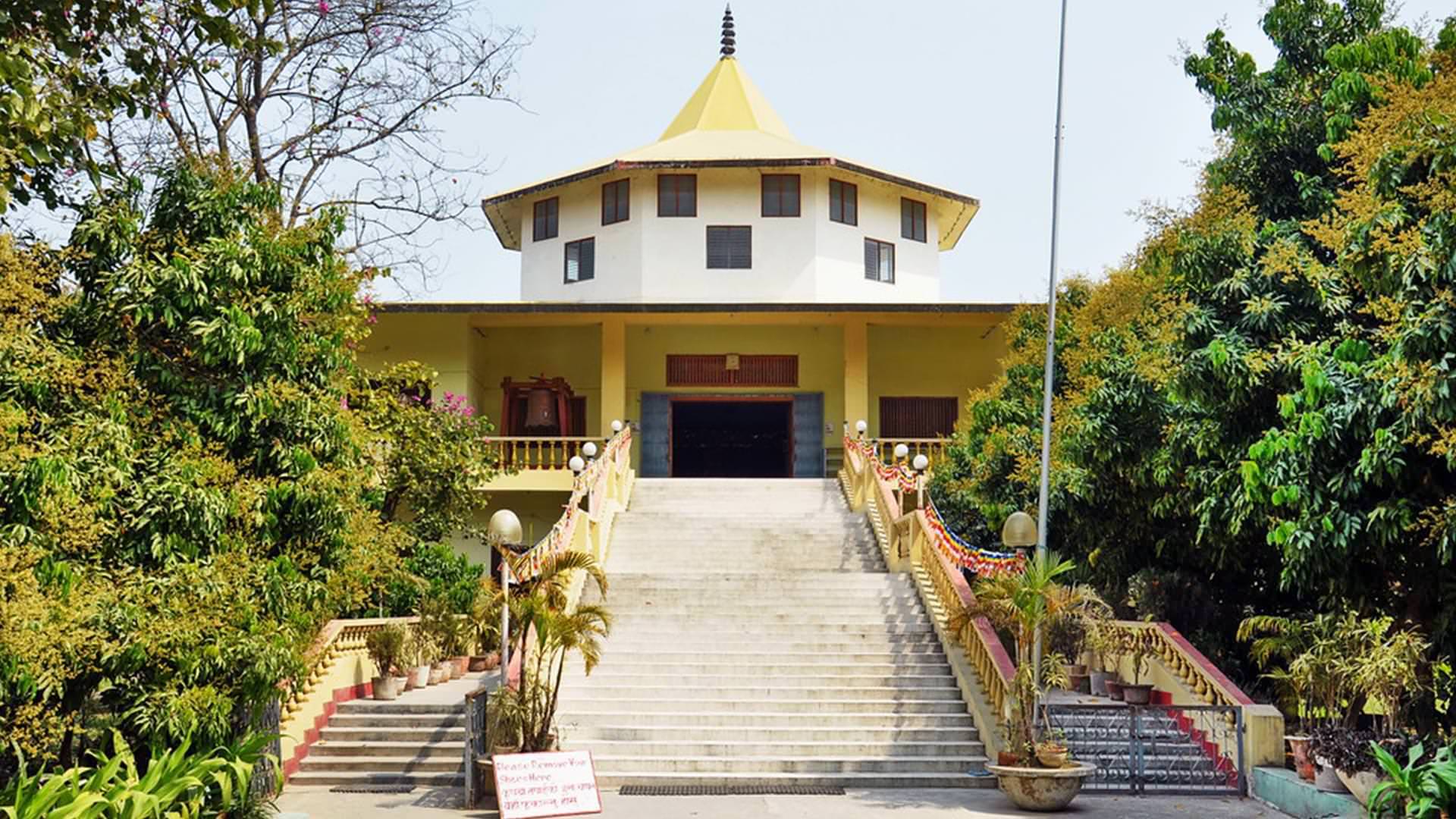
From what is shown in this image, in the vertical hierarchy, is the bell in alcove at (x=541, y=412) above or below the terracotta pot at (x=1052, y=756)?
above

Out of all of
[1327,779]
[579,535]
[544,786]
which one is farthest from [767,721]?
[1327,779]

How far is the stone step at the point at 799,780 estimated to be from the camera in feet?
49.2

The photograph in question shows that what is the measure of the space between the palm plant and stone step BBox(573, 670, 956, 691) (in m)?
1.93

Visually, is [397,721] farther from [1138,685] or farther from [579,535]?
[1138,685]

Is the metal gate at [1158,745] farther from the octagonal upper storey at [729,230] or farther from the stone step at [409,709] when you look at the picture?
the octagonal upper storey at [729,230]

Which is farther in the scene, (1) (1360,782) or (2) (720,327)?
(2) (720,327)

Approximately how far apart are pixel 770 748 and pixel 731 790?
43.5 inches

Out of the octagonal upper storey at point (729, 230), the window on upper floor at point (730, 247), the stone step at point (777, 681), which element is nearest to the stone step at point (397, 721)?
the stone step at point (777, 681)

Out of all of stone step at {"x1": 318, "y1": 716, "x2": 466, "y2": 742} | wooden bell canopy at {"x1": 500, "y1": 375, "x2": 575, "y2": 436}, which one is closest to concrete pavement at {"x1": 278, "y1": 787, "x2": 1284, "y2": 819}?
stone step at {"x1": 318, "y1": 716, "x2": 466, "y2": 742}

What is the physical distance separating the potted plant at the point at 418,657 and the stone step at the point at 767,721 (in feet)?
13.3

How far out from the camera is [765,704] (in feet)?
54.6

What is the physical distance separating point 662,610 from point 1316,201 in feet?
31.1

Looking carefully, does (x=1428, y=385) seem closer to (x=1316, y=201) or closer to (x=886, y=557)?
(x=1316, y=201)

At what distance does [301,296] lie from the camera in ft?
42.3
